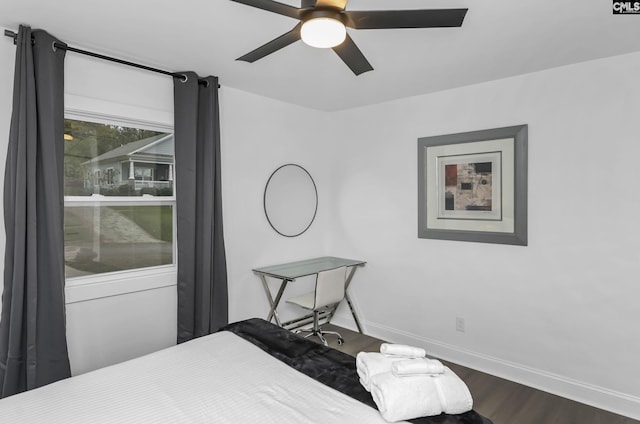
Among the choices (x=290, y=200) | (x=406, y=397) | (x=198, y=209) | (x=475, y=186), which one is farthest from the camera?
(x=290, y=200)

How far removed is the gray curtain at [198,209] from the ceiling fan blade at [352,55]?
139 cm

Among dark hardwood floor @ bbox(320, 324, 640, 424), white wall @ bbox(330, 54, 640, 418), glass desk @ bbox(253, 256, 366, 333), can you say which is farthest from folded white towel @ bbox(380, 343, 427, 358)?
white wall @ bbox(330, 54, 640, 418)

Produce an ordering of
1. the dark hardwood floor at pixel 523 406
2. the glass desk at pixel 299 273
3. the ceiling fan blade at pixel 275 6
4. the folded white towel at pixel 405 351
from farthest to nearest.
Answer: the glass desk at pixel 299 273, the dark hardwood floor at pixel 523 406, the folded white towel at pixel 405 351, the ceiling fan blade at pixel 275 6

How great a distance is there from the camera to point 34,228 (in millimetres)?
2141

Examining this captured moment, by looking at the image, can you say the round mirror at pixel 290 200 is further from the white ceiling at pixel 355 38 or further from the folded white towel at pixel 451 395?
the folded white towel at pixel 451 395

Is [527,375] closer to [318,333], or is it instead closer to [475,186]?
[475,186]

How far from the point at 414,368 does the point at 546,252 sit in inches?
72.4

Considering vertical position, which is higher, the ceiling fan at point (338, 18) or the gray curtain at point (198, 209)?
the ceiling fan at point (338, 18)

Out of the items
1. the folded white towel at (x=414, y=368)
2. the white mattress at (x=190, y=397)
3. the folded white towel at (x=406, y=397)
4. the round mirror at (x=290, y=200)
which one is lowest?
the white mattress at (x=190, y=397)

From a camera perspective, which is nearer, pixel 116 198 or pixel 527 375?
pixel 116 198

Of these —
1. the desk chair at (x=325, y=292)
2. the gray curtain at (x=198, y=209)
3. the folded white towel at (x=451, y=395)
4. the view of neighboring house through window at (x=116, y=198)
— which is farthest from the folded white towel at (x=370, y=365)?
the view of neighboring house through window at (x=116, y=198)

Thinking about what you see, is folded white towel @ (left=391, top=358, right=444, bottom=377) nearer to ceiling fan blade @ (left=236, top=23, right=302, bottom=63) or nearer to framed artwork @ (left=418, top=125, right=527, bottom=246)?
ceiling fan blade @ (left=236, top=23, right=302, bottom=63)

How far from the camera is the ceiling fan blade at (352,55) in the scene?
1.82 m

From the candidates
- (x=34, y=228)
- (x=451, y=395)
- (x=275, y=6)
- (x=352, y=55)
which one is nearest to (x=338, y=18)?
(x=275, y=6)
